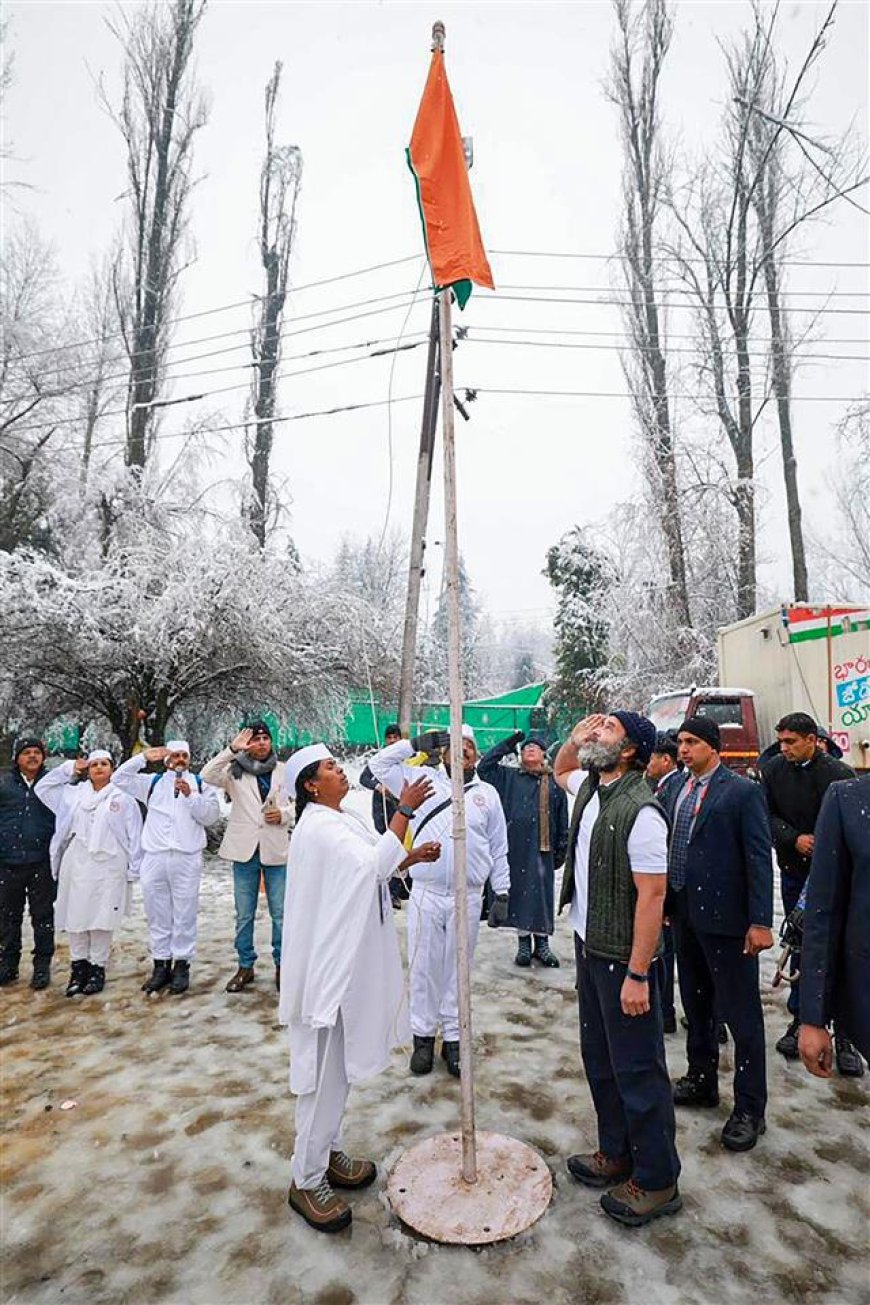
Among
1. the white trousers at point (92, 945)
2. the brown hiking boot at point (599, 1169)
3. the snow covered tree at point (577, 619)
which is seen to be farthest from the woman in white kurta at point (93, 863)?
the snow covered tree at point (577, 619)

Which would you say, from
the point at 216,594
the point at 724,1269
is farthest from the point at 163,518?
the point at 724,1269

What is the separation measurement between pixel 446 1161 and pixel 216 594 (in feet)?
29.3

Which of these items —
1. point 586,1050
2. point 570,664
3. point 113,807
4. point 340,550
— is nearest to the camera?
point 586,1050

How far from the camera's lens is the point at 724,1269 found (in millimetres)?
2545

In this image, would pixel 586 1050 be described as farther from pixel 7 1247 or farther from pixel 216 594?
pixel 216 594

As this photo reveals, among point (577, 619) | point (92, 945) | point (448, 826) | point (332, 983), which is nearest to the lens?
point (332, 983)

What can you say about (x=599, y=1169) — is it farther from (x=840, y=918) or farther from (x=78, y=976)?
(x=78, y=976)

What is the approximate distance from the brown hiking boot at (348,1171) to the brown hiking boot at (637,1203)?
99 cm

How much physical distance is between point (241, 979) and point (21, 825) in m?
2.21

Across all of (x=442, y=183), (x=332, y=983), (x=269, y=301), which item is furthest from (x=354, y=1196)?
(x=269, y=301)

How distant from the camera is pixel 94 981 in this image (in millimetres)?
5535

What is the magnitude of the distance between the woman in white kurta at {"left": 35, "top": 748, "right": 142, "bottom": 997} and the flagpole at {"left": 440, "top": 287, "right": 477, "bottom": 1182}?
11.9ft

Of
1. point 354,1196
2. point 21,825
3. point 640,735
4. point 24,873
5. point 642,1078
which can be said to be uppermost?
point 640,735

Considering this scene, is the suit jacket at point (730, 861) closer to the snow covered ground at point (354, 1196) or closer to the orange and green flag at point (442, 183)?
the snow covered ground at point (354, 1196)
